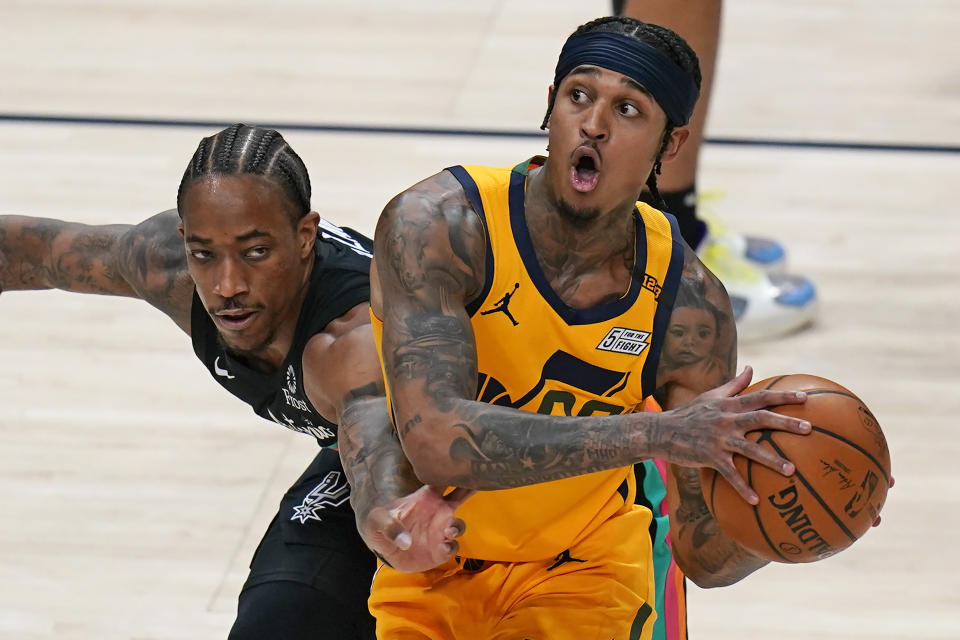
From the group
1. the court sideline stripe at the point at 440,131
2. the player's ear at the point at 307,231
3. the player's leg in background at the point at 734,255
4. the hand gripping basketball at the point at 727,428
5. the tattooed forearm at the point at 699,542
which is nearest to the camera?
the hand gripping basketball at the point at 727,428

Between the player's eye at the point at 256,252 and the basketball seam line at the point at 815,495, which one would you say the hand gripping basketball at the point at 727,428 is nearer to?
the basketball seam line at the point at 815,495

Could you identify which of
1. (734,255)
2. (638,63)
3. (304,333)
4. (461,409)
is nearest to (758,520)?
(461,409)

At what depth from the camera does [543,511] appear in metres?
2.89

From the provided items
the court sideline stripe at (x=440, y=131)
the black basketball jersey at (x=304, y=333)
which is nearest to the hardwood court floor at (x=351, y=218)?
the court sideline stripe at (x=440, y=131)

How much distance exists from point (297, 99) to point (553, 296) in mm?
4379

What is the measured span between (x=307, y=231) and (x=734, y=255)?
8.57 feet

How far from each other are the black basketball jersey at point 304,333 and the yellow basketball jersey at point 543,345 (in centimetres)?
30

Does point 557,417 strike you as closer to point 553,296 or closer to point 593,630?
point 553,296

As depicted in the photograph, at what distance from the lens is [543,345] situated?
2.74 m

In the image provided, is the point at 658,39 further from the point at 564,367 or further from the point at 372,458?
the point at 372,458

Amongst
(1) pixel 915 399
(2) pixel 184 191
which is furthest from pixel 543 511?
(1) pixel 915 399

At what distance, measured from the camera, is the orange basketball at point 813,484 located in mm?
2391

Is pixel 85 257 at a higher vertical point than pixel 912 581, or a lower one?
higher

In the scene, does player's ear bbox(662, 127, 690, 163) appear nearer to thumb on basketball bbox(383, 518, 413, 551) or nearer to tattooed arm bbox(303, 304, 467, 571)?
tattooed arm bbox(303, 304, 467, 571)
